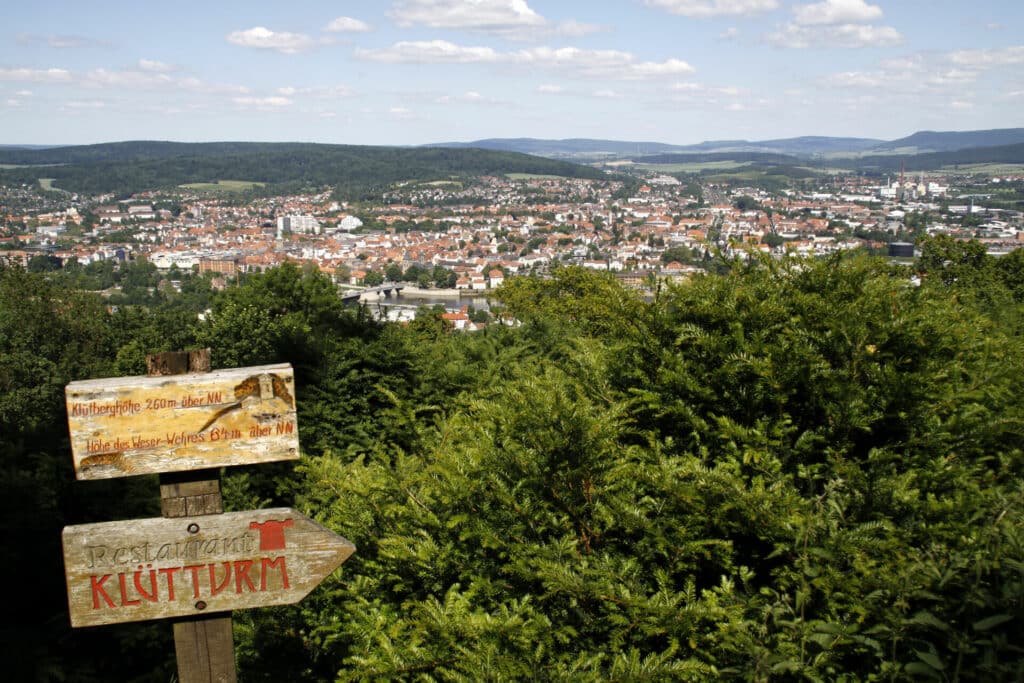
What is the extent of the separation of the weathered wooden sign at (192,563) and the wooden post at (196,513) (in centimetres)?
5

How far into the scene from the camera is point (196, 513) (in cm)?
229

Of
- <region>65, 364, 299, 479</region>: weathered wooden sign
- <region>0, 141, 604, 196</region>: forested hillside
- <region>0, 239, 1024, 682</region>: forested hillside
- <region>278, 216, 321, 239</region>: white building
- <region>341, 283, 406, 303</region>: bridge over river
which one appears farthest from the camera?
<region>0, 141, 604, 196</region>: forested hillside

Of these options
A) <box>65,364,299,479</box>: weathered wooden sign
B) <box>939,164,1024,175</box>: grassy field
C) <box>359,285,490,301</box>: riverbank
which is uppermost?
<box>939,164,1024,175</box>: grassy field

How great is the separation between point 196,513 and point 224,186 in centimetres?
17298

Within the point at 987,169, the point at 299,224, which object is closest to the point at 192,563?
the point at 299,224

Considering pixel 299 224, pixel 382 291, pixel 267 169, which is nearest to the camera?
pixel 382 291

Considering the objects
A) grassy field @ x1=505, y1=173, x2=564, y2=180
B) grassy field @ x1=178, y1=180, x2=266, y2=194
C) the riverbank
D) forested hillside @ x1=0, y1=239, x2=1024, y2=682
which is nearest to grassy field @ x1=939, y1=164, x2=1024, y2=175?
grassy field @ x1=505, y1=173, x2=564, y2=180

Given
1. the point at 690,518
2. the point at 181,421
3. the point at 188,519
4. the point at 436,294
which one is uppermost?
the point at 181,421

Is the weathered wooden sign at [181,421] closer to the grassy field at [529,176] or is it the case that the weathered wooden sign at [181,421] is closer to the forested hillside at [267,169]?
the forested hillside at [267,169]

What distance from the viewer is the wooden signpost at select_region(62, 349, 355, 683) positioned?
2.19 metres

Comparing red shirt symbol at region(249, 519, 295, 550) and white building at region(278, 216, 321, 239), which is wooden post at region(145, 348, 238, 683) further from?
white building at region(278, 216, 321, 239)

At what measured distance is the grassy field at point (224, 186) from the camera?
506ft

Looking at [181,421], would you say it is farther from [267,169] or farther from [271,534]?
[267,169]

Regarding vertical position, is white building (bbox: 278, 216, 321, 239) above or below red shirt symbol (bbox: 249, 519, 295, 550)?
above
